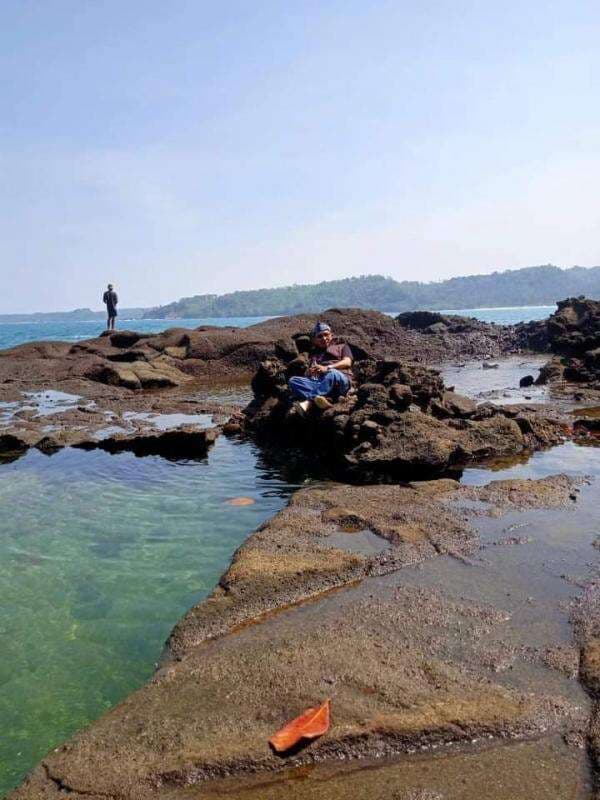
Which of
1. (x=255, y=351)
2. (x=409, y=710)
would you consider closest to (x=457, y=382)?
(x=255, y=351)

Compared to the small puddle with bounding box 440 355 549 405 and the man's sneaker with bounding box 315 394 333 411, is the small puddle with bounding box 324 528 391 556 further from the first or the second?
the small puddle with bounding box 440 355 549 405

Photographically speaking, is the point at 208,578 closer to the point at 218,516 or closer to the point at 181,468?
the point at 218,516

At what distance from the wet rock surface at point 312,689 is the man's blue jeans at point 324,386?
17.0ft

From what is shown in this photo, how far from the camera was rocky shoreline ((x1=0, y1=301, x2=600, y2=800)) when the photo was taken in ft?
9.53

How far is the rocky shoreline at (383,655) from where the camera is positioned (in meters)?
2.91

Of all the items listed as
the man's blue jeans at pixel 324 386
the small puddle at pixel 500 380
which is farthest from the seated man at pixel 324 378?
the small puddle at pixel 500 380

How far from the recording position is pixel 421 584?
4.86 meters

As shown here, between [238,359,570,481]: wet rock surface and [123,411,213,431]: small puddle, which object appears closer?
[238,359,570,481]: wet rock surface

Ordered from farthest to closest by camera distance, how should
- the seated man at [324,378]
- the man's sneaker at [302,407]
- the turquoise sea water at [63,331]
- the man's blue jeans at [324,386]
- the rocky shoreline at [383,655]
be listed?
the turquoise sea water at [63,331], the man's blue jeans at [324,386], the seated man at [324,378], the man's sneaker at [302,407], the rocky shoreline at [383,655]

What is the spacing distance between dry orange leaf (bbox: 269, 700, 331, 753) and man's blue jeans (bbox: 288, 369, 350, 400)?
734 cm

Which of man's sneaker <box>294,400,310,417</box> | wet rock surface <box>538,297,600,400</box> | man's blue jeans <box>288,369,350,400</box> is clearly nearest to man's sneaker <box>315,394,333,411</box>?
man's sneaker <box>294,400,310,417</box>

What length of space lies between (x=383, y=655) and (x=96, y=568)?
10.1ft

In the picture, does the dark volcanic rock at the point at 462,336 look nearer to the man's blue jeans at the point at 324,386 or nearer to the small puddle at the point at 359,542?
the man's blue jeans at the point at 324,386

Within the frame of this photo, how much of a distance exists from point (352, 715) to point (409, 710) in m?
0.31
